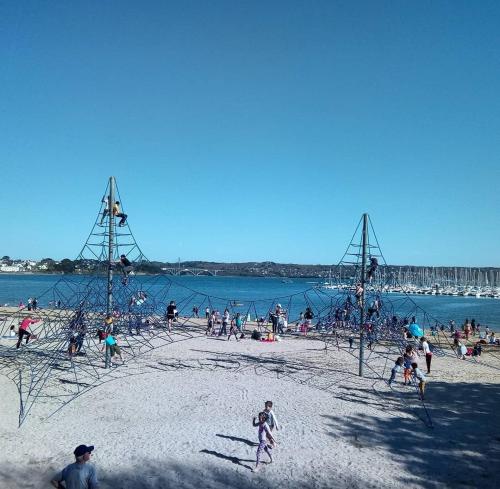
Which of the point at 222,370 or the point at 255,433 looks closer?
the point at 255,433

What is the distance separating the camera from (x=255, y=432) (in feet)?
34.9

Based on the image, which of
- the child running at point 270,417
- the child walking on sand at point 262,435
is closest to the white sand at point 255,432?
the child walking on sand at point 262,435

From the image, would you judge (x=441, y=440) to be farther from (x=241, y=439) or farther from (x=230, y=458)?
(x=230, y=458)

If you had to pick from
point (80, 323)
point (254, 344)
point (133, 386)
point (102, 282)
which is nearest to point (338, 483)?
point (133, 386)

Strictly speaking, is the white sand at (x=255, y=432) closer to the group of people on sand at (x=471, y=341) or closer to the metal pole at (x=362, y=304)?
the metal pole at (x=362, y=304)

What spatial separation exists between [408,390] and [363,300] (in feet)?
10.4

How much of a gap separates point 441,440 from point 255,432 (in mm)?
4177

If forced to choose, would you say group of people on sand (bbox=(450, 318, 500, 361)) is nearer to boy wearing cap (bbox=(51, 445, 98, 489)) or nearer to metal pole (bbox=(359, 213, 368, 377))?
metal pole (bbox=(359, 213, 368, 377))

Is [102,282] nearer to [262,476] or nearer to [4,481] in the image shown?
[4,481]

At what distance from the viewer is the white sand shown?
8625mm

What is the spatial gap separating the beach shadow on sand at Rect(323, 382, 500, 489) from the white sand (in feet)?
0.08

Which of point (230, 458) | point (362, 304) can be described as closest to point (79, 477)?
point (230, 458)

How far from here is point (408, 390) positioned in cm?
1445

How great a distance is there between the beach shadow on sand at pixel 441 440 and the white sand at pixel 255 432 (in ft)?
0.08
